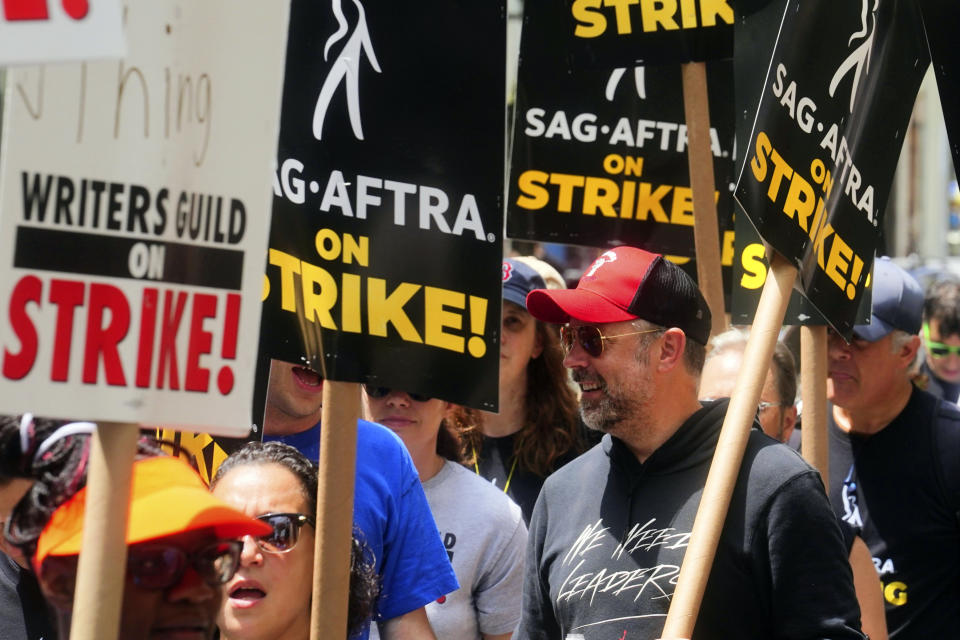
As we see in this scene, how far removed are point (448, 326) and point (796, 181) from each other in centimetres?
81

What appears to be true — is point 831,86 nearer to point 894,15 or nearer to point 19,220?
point 894,15

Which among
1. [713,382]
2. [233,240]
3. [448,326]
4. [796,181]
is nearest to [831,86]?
[796,181]

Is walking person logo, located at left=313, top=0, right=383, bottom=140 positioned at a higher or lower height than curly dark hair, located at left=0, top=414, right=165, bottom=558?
higher

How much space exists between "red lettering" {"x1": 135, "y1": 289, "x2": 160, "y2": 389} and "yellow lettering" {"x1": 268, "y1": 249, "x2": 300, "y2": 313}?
954mm

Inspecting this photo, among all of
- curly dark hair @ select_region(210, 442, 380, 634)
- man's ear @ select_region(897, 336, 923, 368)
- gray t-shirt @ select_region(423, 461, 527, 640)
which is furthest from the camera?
man's ear @ select_region(897, 336, 923, 368)

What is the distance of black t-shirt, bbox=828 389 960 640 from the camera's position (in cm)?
436

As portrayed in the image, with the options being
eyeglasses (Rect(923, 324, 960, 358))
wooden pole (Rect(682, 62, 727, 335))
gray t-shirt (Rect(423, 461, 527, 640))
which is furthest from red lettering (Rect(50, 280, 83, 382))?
eyeglasses (Rect(923, 324, 960, 358))

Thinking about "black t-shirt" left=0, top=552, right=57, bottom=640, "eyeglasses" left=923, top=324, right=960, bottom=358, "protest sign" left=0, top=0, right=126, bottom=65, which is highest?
"protest sign" left=0, top=0, right=126, bottom=65

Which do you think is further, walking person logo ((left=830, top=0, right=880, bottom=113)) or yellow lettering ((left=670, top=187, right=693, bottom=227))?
yellow lettering ((left=670, top=187, right=693, bottom=227))

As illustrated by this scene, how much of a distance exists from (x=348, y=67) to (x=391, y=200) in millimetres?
302

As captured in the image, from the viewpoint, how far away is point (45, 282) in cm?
194

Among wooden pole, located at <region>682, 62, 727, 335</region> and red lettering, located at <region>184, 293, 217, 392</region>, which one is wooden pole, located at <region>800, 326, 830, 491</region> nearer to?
wooden pole, located at <region>682, 62, 727, 335</region>

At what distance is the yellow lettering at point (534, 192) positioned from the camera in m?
4.90

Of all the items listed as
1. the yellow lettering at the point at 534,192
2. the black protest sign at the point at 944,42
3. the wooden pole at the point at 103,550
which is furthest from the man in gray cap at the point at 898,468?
the wooden pole at the point at 103,550
